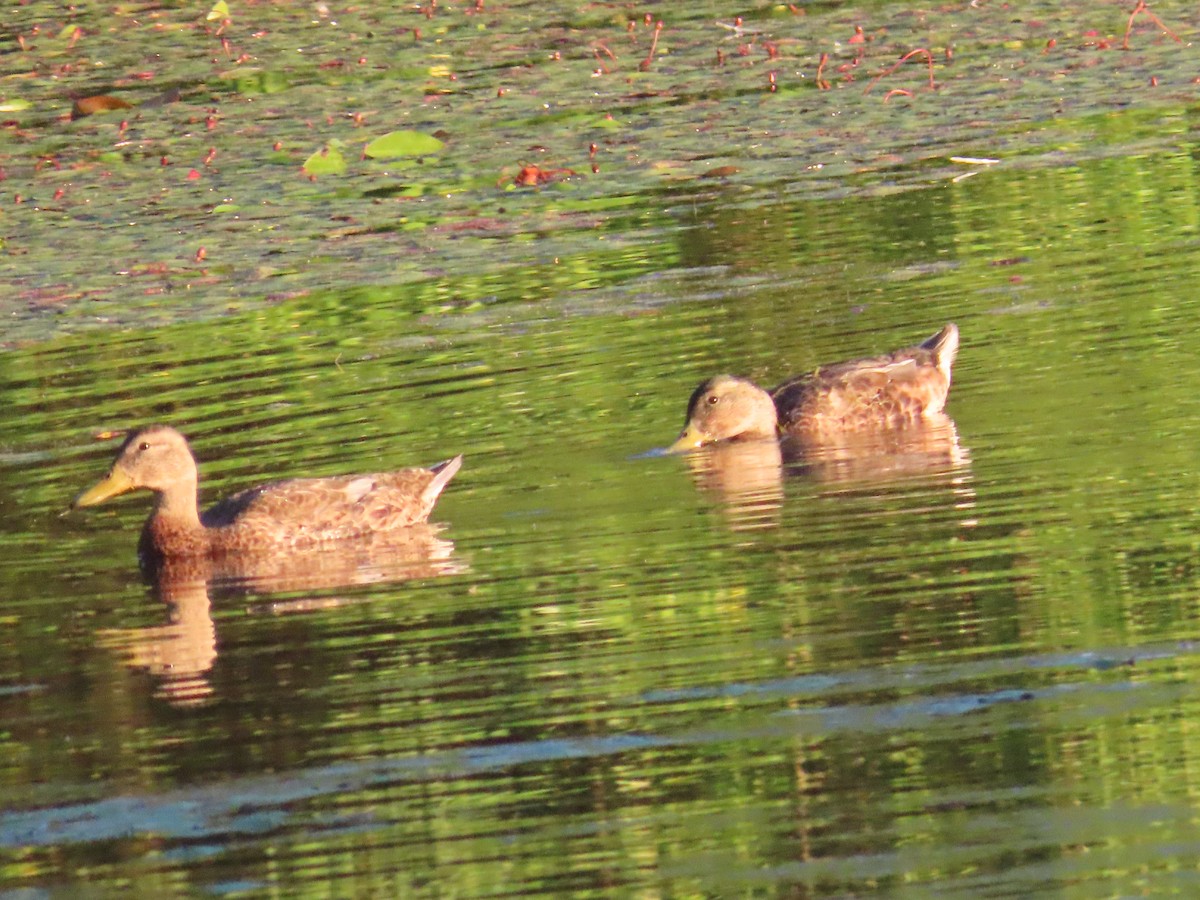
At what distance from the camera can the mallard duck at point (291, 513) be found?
398 inches

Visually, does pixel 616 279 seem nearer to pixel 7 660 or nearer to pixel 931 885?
pixel 7 660

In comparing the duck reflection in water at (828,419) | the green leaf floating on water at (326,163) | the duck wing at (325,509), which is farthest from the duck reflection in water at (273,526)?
the green leaf floating on water at (326,163)

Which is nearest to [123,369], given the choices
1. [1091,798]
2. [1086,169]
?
[1086,169]

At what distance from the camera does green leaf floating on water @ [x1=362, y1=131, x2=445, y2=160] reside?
18.6 m

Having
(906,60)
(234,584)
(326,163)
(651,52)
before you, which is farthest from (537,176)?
(234,584)

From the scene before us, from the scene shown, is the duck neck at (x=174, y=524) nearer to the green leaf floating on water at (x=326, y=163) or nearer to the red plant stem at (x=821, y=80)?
the green leaf floating on water at (x=326, y=163)

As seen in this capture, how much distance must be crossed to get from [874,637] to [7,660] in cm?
292

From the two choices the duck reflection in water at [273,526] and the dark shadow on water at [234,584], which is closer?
the dark shadow on water at [234,584]

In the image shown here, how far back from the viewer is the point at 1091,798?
595 centimetres

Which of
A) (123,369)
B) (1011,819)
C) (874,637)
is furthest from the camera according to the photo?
(123,369)

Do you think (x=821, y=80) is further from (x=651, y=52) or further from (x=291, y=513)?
(x=291, y=513)

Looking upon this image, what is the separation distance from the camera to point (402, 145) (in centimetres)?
1870

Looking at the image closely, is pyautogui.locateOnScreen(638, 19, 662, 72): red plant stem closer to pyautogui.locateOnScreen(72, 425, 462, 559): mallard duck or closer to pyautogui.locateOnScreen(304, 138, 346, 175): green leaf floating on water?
pyautogui.locateOnScreen(304, 138, 346, 175): green leaf floating on water

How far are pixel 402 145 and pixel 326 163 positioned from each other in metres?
0.58
